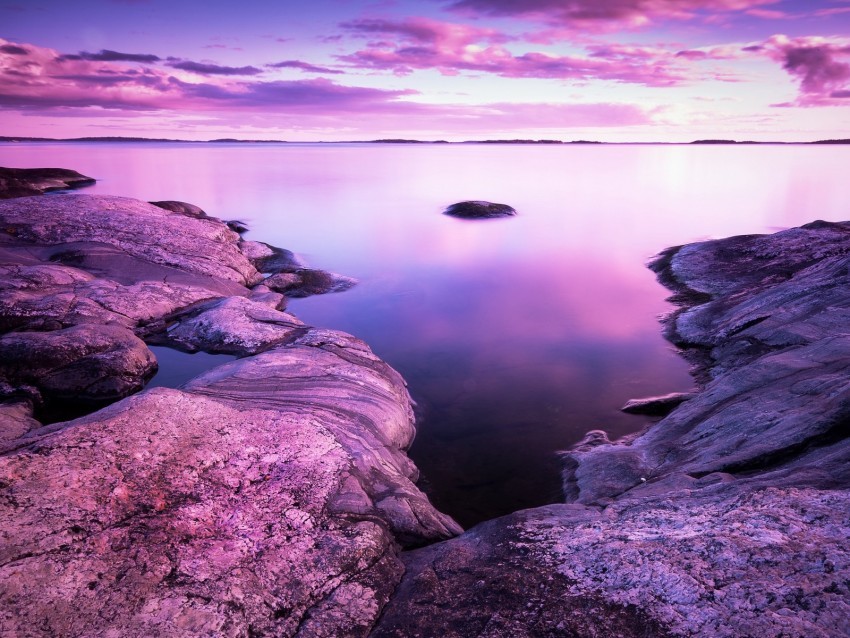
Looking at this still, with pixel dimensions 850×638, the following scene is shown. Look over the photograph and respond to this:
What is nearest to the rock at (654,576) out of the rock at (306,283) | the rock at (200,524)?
the rock at (200,524)

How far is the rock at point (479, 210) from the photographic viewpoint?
3766cm

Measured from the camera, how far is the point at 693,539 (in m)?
4.41

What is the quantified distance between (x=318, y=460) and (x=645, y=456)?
5.25m

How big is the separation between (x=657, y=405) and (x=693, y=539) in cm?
718

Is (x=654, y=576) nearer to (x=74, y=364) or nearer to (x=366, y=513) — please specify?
(x=366, y=513)

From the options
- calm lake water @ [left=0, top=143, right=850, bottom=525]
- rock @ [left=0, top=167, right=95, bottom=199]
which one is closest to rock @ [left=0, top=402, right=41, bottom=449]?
Result: calm lake water @ [left=0, top=143, right=850, bottom=525]

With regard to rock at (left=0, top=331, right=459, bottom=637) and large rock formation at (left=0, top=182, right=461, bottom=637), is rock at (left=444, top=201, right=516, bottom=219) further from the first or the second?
rock at (left=0, top=331, right=459, bottom=637)

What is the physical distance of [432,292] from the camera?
21.7 m

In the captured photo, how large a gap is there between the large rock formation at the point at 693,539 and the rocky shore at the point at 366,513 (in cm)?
2

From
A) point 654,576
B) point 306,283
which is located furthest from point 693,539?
point 306,283

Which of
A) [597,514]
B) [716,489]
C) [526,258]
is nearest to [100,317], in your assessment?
[597,514]

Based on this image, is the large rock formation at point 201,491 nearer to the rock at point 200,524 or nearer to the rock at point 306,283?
the rock at point 200,524

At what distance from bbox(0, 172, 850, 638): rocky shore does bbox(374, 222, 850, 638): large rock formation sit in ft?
0.07

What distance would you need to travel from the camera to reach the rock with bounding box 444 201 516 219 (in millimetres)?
37656
